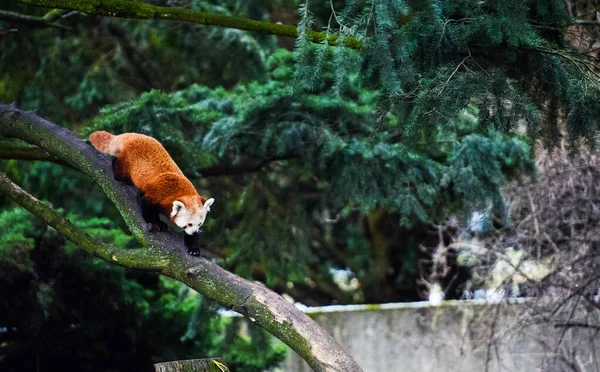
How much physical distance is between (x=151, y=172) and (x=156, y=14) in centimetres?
93

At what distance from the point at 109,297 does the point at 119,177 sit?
2.15 m

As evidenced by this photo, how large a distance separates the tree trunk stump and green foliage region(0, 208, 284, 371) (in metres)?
2.54

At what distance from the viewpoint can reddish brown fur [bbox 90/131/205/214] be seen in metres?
4.33

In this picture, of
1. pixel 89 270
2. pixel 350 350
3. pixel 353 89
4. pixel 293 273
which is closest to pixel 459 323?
pixel 350 350

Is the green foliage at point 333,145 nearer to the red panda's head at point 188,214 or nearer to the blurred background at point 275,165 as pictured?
the blurred background at point 275,165

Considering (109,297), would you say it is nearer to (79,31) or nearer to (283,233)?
(283,233)

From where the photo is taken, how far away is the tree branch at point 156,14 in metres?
4.21

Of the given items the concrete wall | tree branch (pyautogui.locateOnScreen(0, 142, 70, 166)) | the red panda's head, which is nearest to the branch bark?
the red panda's head

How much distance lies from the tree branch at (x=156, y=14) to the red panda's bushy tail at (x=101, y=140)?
2.49ft

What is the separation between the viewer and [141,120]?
5305mm

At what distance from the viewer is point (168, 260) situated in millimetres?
3807

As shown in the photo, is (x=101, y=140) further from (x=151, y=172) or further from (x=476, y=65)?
(x=476, y=65)

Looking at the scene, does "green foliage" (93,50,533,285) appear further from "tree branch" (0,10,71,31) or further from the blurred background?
"tree branch" (0,10,71,31)

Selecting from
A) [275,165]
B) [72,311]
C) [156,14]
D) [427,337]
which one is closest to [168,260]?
[156,14]
